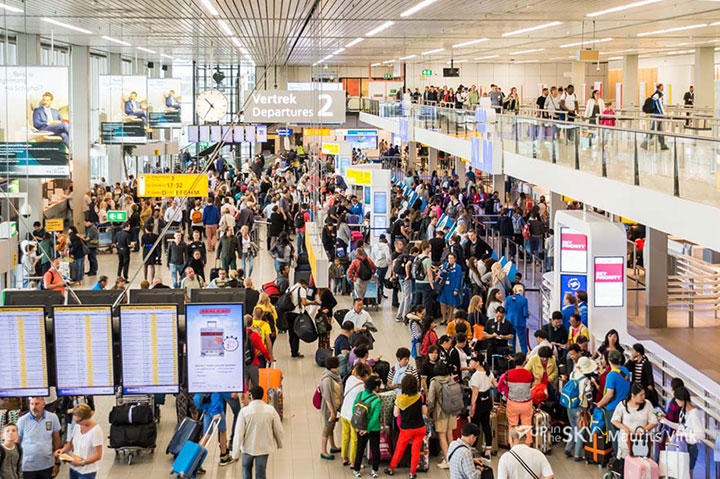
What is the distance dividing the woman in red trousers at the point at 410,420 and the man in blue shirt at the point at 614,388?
2007 millimetres

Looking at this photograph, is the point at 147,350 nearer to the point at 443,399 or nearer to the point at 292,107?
the point at 443,399

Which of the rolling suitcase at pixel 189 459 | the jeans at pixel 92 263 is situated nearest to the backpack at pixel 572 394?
the rolling suitcase at pixel 189 459

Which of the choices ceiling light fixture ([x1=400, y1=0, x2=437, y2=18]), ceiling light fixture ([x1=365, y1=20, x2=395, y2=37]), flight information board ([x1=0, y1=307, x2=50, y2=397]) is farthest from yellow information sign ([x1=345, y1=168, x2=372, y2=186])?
flight information board ([x1=0, y1=307, x2=50, y2=397])

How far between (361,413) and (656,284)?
9358mm

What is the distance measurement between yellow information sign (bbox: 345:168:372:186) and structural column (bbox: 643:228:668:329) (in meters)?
8.34

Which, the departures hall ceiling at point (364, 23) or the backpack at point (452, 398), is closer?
the backpack at point (452, 398)

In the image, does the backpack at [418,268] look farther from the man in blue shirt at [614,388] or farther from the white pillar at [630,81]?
the white pillar at [630,81]

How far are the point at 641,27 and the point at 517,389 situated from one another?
1676 cm

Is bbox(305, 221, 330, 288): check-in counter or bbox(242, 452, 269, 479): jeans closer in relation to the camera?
bbox(242, 452, 269, 479): jeans

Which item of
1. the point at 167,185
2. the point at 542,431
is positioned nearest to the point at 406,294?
the point at 542,431

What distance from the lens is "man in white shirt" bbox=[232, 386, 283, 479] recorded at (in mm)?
8992

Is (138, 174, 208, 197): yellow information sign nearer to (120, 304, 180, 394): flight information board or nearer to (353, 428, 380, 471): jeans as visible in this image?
(353, 428, 380, 471): jeans

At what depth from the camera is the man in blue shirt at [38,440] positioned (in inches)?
340

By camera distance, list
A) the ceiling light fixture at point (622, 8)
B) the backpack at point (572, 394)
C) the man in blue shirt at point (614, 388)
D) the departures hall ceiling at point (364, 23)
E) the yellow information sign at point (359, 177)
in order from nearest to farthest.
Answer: the man in blue shirt at point (614, 388)
the backpack at point (572, 394)
the ceiling light fixture at point (622, 8)
the departures hall ceiling at point (364, 23)
the yellow information sign at point (359, 177)
